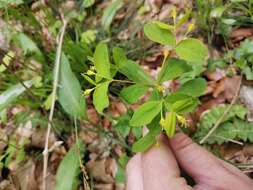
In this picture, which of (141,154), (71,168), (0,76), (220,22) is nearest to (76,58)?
(0,76)

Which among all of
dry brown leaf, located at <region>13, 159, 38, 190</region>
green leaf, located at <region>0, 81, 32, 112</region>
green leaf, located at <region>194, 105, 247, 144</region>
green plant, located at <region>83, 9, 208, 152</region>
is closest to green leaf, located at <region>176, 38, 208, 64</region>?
green plant, located at <region>83, 9, 208, 152</region>

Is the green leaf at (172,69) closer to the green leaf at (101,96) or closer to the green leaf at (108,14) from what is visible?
the green leaf at (101,96)

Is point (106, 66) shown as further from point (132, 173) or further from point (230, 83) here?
point (230, 83)

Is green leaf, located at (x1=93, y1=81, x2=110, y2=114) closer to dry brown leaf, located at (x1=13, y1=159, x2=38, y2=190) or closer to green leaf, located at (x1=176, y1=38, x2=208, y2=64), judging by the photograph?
green leaf, located at (x1=176, y1=38, x2=208, y2=64)

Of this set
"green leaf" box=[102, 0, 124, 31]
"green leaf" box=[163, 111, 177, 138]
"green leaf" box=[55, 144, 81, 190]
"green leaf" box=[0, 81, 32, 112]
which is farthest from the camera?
"green leaf" box=[102, 0, 124, 31]

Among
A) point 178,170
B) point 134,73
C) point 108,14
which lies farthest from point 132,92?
point 108,14

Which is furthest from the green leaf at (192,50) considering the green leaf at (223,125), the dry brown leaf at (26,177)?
the dry brown leaf at (26,177)

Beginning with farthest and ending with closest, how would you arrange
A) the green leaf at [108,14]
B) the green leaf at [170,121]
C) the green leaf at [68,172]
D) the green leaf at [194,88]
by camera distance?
the green leaf at [108,14] < the green leaf at [68,172] < the green leaf at [194,88] < the green leaf at [170,121]
